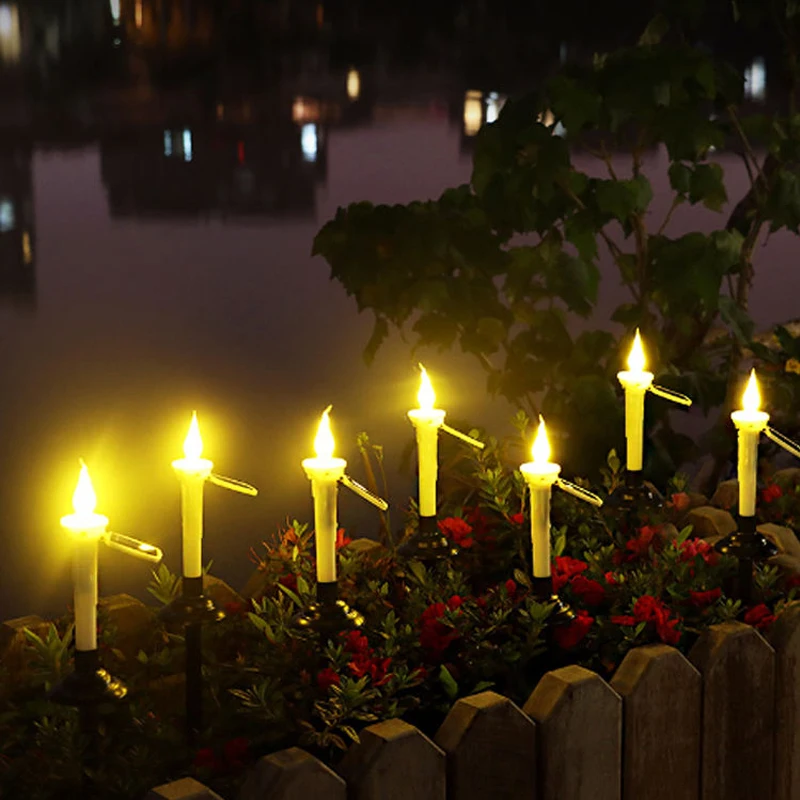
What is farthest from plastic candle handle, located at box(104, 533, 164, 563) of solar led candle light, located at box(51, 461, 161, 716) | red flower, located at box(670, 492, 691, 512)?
red flower, located at box(670, 492, 691, 512)

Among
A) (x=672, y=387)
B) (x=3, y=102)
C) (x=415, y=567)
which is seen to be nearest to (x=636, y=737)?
(x=415, y=567)

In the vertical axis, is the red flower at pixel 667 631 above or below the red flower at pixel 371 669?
below

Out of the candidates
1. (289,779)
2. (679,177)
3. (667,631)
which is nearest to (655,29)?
(679,177)

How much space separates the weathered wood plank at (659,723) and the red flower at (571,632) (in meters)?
0.07

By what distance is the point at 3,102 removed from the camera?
102 inches

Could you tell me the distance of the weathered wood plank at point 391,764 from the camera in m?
1.44

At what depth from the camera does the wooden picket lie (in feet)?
4.75

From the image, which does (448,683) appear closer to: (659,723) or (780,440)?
(659,723)

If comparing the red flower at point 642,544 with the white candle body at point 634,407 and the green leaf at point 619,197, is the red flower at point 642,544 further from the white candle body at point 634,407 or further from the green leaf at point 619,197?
the green leaf at point 619,197

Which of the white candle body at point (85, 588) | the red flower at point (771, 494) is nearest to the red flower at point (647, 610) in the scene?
the red flower at point (771, 494)

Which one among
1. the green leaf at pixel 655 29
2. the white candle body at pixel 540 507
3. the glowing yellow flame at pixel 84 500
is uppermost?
the green leaf at pixel 655 29

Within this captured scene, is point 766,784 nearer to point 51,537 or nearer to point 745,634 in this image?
point 745,634

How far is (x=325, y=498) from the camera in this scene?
5.14 feet

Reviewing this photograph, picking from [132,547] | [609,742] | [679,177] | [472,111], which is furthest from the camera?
[472,111]
